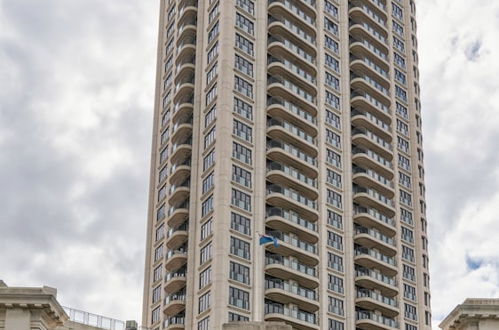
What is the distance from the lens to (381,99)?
133500 mm

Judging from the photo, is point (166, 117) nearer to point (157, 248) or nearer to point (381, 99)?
point (157, 248)

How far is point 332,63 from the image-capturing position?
418 feet

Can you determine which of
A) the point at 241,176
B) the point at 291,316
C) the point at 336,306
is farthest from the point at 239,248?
the point at 336,306

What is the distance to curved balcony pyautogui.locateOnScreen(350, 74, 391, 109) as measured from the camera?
427ft

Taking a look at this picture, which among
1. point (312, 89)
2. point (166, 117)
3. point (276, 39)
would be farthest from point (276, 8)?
point (166, 117)

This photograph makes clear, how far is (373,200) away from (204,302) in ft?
106

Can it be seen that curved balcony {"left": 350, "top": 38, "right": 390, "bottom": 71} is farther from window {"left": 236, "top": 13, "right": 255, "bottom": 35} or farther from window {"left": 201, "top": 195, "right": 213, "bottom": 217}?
window {"left": 201, "top": 195, "right": 213, "bottom": 217}

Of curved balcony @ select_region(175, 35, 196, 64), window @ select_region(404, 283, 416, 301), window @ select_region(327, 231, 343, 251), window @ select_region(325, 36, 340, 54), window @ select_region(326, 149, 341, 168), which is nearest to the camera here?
window @ select_region(327, 231, 343, 251)

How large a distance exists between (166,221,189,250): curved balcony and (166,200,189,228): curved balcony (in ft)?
1.81

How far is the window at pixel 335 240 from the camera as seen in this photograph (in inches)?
4584

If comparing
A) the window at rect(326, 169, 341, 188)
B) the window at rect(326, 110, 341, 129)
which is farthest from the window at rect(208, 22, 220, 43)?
the window at rect(326, 169, 341, 188)

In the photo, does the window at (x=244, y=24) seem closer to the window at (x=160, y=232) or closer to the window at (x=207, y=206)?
the window at (x=207, y=206)

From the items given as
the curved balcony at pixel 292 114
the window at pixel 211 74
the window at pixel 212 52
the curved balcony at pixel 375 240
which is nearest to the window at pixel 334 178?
the curved balcony at pixel 292 114

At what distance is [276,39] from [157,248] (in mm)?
30978
